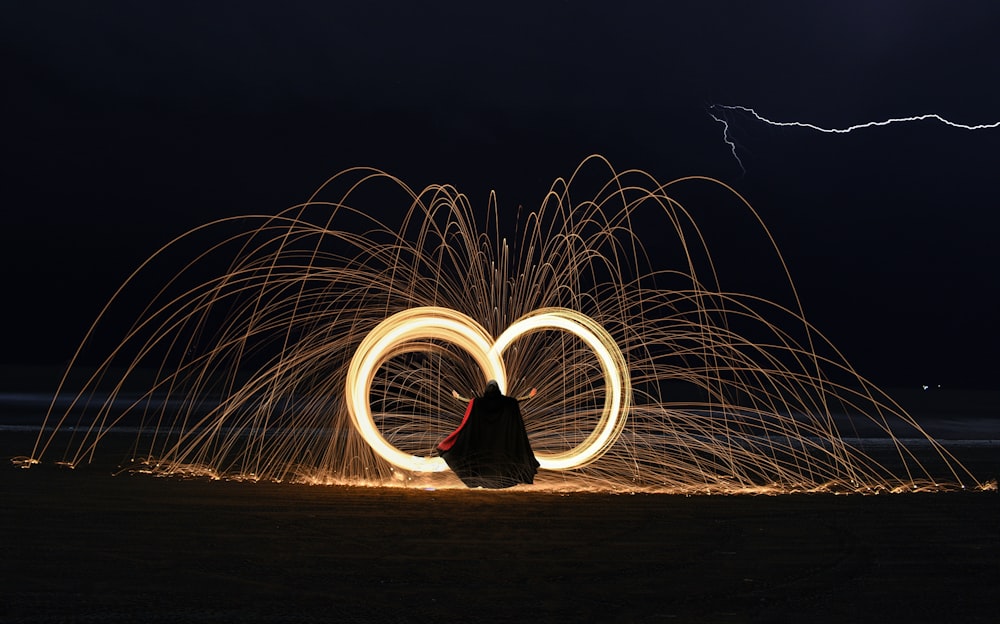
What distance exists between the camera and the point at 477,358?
1448 centimetres

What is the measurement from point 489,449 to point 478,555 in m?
4.97

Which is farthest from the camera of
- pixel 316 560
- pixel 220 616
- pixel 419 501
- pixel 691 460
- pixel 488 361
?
pixel 691 460

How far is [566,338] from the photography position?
16.6 metres

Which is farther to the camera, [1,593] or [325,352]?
[325,352]

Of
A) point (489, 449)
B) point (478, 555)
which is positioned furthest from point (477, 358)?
point (478, 555)

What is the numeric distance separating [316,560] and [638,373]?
8.59 m

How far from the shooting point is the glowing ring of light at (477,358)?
541 inches

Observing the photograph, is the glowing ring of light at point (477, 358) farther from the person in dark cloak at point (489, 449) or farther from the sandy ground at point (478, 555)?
the sandy ground at point (478, 555)

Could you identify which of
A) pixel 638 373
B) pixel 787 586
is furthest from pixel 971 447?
pixel 787 586

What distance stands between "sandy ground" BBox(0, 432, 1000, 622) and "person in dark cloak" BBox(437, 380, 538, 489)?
0.51 m

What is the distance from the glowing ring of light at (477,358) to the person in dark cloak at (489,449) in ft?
1.16

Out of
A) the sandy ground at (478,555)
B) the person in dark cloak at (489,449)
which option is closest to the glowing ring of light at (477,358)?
the person in dark cloak at (489,449)

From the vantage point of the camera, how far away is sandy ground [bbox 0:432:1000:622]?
266 inches

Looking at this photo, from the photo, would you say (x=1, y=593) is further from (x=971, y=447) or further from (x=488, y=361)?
(x=971, y=447)
